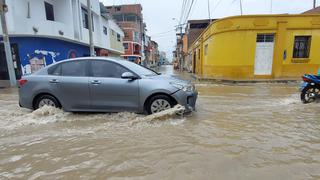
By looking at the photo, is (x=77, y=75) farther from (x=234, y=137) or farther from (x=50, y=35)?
(x=50, y=35)

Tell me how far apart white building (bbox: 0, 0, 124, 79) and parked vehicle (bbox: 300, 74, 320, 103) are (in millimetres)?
14202

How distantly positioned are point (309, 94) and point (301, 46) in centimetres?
941

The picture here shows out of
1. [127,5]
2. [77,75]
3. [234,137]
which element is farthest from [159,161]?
[127,5]

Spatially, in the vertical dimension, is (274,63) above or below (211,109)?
above

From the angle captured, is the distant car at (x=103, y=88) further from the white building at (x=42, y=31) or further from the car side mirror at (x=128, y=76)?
the white building at (x=42, y=31)

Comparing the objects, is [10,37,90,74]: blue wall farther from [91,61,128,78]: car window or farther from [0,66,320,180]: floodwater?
[91,61,128,78]: car window

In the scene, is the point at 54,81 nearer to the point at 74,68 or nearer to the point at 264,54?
the point at 74,68

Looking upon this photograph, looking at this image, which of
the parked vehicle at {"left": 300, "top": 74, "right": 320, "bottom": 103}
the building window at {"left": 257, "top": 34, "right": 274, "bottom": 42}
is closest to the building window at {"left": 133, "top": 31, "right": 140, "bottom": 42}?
the building window at {"left": 257, "top": 34, "right": 274, "bottom": 42}

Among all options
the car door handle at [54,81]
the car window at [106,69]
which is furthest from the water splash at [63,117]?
the car window at [106,69]

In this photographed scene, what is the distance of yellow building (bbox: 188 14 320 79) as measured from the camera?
14484 millimetres

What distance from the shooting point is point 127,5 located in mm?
55781

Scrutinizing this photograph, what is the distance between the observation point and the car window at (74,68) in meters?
5.79

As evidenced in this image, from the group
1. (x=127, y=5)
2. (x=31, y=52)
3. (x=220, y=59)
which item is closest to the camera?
(x=31, y=52)

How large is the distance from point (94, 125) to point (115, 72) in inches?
54.6
